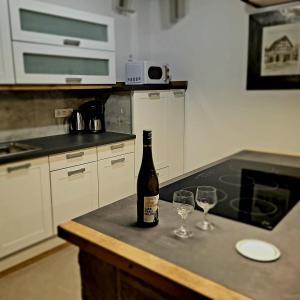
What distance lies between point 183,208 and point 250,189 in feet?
1.77

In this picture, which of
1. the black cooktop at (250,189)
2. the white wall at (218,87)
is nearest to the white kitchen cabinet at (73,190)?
the black cooktop at (250,189)

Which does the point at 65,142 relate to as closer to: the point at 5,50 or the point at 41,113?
the point at 41,113

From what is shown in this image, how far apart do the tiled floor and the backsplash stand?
3.61 feet

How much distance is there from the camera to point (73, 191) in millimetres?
2543

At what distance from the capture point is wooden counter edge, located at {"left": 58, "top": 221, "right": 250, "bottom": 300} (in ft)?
2.32

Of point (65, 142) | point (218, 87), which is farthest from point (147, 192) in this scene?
point (218, 87)

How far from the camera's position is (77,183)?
8.39 ft

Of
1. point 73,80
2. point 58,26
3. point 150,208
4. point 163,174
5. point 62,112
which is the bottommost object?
point 163,174

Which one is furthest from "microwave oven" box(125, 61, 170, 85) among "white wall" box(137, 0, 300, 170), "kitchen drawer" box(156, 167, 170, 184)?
"kitchen drawer" box(156, 167, 170, 184)

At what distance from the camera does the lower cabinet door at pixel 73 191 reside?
244cm

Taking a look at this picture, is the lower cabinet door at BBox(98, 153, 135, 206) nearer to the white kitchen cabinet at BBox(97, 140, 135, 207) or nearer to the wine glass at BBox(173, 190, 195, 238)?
the white kitchen cabinet at BBox(97, 140, 135, 207)

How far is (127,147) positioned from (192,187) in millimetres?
1588

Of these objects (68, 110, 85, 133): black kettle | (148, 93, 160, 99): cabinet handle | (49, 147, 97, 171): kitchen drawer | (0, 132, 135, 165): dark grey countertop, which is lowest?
(49, 147, 97, 171): kitchen drawer

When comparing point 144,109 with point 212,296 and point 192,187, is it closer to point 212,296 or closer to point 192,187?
point 192,187
